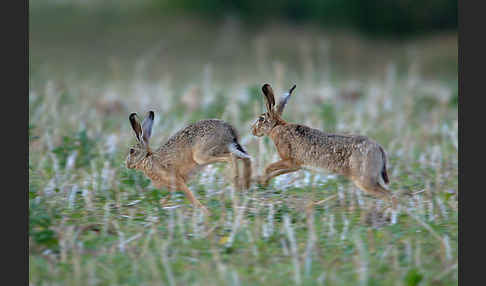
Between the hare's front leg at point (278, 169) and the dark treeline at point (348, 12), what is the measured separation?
17.5 metres

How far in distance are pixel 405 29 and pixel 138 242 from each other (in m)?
19.9

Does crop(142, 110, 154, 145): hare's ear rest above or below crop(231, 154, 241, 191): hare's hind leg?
above

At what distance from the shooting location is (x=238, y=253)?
15.6 feet

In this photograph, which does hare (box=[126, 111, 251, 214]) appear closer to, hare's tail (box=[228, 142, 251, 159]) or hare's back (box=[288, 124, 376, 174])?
hare's tail (box=[228, 142, 251, 159])

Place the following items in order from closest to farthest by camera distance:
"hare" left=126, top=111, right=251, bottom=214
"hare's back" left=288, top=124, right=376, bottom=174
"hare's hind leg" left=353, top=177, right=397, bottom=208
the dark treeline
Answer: "hare's hind leg" left=353, top=177, right=397, bottom=208 → "hare's back" left=288, top=124, right=376, bottom=174 → "hare" left=126, top=111, right=251, bottom=214 → the dark treeline

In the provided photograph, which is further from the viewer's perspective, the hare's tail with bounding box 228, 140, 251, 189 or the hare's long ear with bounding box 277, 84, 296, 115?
the hare's long ear with bounding box 277, 84, 296, 115

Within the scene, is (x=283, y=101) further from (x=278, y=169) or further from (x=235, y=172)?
(x=235, y=172)

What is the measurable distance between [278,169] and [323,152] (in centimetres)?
55

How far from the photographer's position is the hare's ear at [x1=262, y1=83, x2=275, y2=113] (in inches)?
242

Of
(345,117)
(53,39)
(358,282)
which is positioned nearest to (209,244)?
(358,282)

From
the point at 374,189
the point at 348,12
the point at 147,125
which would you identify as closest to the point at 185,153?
the point at 147,125

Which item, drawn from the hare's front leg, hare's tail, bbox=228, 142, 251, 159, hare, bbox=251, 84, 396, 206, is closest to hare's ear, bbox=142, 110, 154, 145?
hare's tail, bbox=228, 142, 251, 159

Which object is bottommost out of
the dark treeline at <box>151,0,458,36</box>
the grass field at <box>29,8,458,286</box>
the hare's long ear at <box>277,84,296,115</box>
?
the grass field at <box>29,8,458,286</box>

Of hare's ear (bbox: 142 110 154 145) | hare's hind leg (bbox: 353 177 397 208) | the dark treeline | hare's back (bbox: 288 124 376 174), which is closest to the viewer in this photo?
hare's hind leg (bbox: 353 177 397 208)
